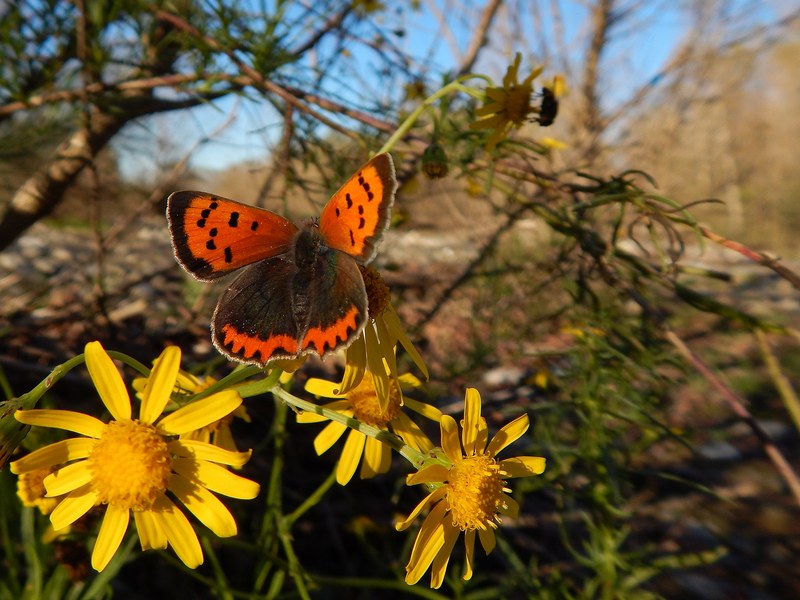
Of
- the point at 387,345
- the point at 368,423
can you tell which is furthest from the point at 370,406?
the point at 387,345

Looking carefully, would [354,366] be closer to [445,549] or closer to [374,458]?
[374,458]

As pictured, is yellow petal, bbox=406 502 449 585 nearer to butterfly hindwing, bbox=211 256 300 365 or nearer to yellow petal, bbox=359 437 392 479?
yellow petal, bbox=359 437 392 479

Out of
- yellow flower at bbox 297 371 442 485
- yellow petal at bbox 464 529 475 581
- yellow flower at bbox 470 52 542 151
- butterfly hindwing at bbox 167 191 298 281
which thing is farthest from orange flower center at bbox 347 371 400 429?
yellow flower at bbox 470 52 542 151

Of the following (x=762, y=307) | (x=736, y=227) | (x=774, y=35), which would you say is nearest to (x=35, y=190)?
(x=774, y=35)

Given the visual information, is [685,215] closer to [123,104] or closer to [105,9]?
[123,104]

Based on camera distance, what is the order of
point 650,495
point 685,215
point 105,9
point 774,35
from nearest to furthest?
point 685,215
point 105,9
point 650,495
point 774,35

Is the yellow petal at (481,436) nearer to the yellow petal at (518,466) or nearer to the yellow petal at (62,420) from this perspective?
the yellow petal at (518,466)
